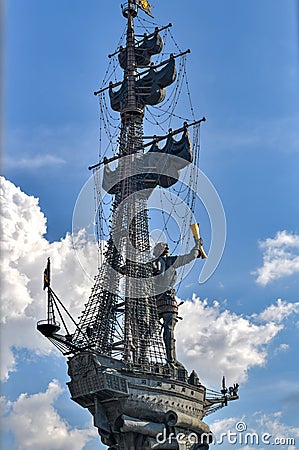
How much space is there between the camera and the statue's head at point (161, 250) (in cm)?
6794

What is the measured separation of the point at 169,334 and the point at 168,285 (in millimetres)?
4445

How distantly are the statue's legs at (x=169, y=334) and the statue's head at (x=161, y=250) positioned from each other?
590 cm

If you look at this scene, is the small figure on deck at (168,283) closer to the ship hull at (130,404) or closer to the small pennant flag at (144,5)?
the ship hull at (130,404)

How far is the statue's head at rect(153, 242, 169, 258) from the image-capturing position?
223 ft

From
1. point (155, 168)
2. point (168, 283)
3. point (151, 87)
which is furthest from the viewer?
point (151, 87)

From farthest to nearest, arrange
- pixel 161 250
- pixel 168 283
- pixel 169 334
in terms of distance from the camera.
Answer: pixel 161 250
pixel 168 283
pixel 169 334

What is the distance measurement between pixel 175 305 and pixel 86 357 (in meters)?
11.5

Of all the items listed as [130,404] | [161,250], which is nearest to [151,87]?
[161,250]

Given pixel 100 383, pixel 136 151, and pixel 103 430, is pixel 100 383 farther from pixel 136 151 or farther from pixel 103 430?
pixel 136 151

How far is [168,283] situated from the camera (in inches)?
2603

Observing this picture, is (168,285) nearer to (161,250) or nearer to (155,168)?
(161,250)

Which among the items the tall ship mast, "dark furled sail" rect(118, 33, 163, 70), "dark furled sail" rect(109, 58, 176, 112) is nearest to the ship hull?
the tall ship mast

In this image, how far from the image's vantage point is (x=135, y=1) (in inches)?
3078

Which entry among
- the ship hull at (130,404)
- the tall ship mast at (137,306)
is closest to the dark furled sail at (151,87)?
the tall ship mast at (137,306)
